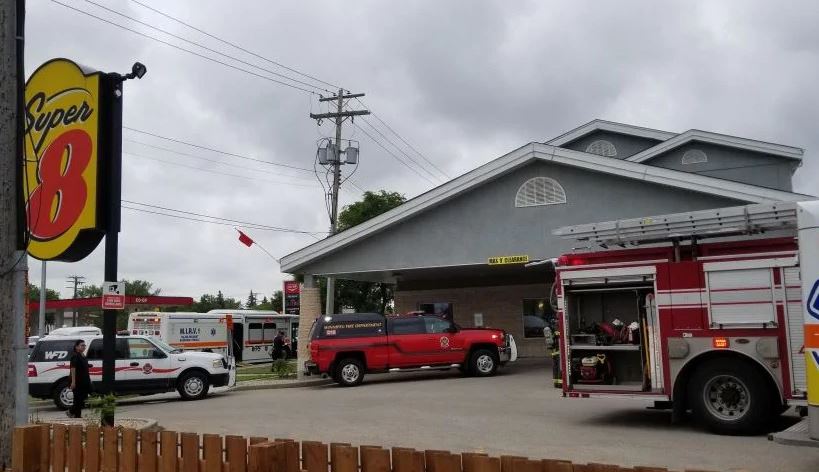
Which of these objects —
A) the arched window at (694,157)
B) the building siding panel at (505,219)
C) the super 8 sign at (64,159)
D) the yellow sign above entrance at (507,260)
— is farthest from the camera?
the arched window at (694,157)

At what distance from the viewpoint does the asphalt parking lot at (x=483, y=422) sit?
9.48 metres

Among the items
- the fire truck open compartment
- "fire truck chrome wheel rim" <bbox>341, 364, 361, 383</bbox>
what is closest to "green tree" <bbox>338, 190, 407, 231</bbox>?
"fire truck chrome wheel rim" <bbox>341, 364, 361, 383</bbox>

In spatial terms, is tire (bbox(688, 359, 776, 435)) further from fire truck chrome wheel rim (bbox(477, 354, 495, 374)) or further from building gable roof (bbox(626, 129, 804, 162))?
building gable roof (bbox(626, 129, 804, 162))

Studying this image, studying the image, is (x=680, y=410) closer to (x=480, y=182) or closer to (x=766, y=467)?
(x=766, y=467)

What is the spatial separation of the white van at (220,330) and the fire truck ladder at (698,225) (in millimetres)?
19466

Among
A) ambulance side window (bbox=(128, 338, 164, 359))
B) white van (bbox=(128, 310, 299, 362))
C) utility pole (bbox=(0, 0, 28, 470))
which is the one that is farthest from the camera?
white van (bbox=(128, 310, 299, 362))

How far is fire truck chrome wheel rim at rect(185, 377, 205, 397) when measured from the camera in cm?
1948

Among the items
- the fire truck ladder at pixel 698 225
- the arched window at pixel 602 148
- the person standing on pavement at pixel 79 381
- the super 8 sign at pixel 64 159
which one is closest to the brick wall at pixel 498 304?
the arched window at pixel 602 148

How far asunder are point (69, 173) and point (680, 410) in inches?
343

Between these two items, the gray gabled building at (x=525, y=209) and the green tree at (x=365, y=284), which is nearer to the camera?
the gray gabled building at (x=525, y=209)

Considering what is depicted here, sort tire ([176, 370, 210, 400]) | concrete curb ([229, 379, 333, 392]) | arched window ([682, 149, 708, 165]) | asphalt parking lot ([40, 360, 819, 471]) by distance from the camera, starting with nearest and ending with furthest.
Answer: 1. asphalt parking lot ([40, 360, 819, 471])
2. tire ([176, 370, 210, 400])
3. concrete curb ([229, 379, 333, 392])
4. arched window ([682, 149, 708, 165])

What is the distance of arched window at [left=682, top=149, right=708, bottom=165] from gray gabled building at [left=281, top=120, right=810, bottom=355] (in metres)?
0.04

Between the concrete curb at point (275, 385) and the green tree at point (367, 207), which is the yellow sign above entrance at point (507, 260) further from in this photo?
the green tree at point (367, 207)

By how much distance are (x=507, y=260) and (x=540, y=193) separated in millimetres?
2047
